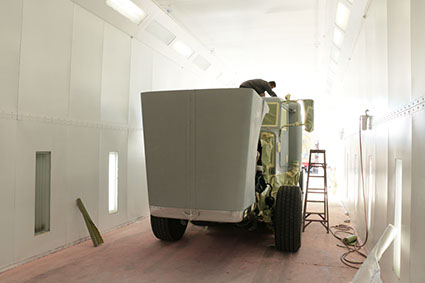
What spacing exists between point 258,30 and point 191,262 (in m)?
4.99

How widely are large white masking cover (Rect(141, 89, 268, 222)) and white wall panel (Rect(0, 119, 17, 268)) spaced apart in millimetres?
1356

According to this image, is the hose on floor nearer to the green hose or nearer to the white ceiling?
the green hose

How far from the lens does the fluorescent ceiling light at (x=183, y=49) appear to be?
684cm

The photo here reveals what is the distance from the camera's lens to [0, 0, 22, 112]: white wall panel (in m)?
3.26

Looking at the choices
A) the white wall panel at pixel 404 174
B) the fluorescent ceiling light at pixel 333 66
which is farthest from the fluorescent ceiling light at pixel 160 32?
the white wall panel at pixel 404 174

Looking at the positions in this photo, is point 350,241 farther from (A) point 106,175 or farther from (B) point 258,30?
(B) point 258,30

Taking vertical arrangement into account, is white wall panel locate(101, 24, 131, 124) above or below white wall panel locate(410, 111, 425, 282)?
above

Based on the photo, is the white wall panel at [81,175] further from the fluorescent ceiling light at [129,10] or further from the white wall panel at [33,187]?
the fluorescent ceiling light at [129,10]

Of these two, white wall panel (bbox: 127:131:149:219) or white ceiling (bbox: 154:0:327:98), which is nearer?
white wall panel (bbox: 127:131:149:219)

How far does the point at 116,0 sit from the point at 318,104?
11752 mm

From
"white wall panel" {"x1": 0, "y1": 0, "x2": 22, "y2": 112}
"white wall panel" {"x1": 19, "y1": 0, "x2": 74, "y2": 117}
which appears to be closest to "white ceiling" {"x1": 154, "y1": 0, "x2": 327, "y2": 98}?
"white wall panel" {"x1": 19, "y1": 0, "x2": 74, "y2": 117}

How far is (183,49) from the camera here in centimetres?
726

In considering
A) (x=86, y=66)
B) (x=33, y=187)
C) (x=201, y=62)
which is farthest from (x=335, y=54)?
(x=33, y=187)

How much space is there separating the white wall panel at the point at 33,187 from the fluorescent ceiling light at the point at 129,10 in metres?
2.03
